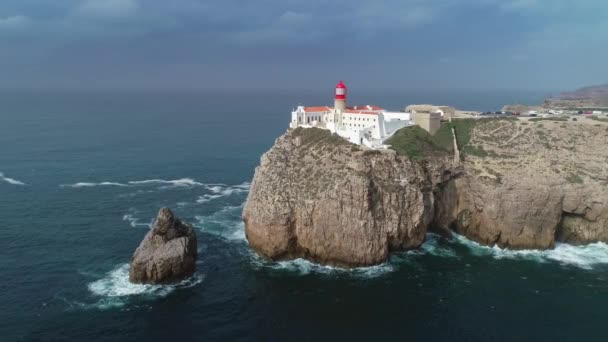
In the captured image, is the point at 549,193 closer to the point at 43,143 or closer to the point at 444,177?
the point at 444,177

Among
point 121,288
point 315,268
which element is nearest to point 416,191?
point 315,268

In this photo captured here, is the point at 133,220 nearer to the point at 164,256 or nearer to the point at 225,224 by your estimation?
the point at 225,224

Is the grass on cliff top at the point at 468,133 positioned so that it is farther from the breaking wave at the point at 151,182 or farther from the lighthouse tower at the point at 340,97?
the breaking wave at the point at 151,182

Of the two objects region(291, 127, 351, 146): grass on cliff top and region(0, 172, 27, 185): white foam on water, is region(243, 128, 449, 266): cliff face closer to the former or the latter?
region(291, 127, 351, 146): grass on cliff top

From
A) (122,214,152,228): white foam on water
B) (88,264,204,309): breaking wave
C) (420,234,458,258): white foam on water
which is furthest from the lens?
(122,214,152,228): white foam on water

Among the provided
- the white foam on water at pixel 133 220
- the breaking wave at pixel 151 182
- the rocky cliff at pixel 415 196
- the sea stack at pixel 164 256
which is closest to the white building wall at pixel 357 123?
the rocky cliff at pixel 415 196

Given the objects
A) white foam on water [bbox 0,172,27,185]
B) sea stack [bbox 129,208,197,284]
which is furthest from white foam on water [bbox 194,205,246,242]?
white foam on water [bbox 0,172,27,185]
